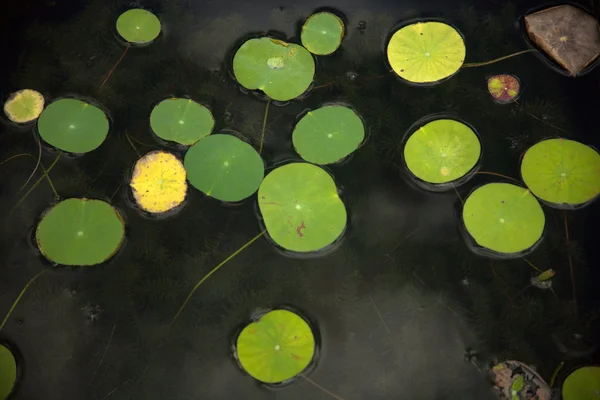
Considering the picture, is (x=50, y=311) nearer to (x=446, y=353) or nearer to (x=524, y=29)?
(x=446, y=353)

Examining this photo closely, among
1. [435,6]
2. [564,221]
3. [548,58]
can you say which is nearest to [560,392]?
[564,221]

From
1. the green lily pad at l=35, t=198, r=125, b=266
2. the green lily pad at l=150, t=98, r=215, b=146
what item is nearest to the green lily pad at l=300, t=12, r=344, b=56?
the green lily pad at l=150, t=98, r=215, b=146

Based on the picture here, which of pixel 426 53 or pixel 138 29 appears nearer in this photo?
pixel 426 53

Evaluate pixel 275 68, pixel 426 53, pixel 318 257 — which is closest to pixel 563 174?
pixel 426 53

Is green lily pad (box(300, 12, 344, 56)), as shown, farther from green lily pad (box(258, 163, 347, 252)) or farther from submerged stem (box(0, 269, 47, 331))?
submerged stem (box(0, 269, 47, 331))

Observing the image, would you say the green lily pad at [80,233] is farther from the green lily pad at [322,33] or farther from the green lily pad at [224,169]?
the green lily pad at [322,33]

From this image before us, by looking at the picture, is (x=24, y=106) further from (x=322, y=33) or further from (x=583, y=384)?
(x=583, y=384)
